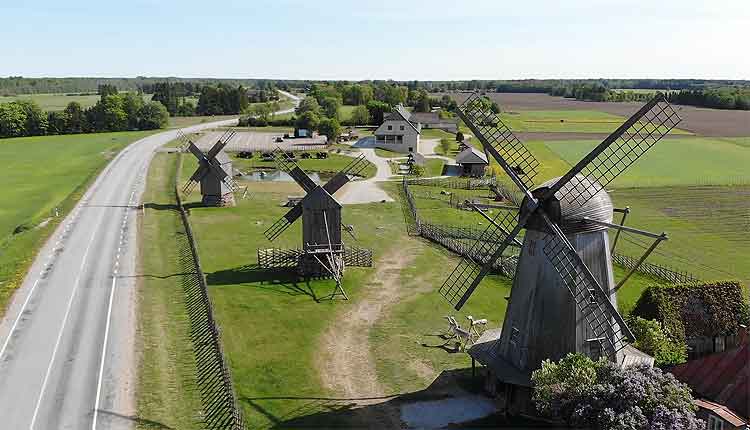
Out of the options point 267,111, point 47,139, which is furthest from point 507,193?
point 267,111

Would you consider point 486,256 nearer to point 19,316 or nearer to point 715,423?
point 715,423

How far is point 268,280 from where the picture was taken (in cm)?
3756

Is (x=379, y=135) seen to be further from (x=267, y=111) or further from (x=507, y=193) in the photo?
(x=267, y=111)

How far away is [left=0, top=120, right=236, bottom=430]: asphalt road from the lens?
75.6ft

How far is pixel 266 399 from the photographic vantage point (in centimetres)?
2409

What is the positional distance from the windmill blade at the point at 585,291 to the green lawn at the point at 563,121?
111811 mm

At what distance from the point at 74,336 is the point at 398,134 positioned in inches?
2947

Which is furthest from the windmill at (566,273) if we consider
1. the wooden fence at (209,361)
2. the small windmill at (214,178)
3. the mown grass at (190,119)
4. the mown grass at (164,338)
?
the mown grass at (190,119)

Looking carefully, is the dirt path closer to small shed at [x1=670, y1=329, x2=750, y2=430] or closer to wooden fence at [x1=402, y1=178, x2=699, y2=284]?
wooden fence at [x1=402, y1=178, x2=699, y2=284]

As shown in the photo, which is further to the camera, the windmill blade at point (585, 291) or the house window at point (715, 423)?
the house window at point (715, 423)

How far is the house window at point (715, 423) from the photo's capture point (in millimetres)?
19828

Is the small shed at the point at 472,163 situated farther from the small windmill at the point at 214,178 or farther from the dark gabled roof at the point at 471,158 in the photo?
the small windmill at the point at 214,178

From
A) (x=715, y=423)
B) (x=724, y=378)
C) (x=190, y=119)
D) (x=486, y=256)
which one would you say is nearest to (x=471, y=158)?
(x=486, y=256)

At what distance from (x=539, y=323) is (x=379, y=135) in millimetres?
82230
